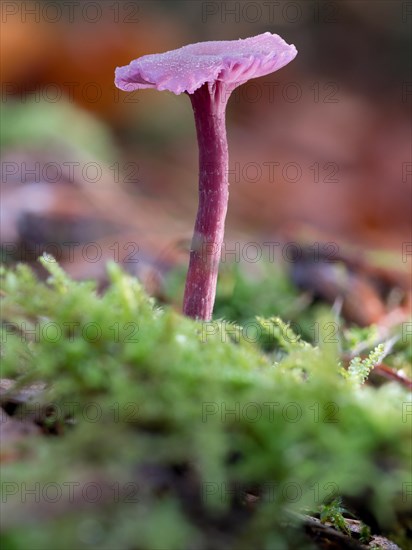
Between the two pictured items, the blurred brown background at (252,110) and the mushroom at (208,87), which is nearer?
the mushroom at (208,87)

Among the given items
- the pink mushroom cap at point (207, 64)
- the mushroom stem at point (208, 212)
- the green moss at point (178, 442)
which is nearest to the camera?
the green moss at point (178, 442)

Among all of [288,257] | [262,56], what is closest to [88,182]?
[288,257]

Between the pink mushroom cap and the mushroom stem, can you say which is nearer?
the pink mushroom cap

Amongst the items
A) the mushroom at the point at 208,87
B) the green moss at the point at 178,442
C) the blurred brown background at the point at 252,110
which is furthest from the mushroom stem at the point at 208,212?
the blurred brown background at the point at 252,110

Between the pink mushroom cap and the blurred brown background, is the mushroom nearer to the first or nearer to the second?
the pink mushroom cap

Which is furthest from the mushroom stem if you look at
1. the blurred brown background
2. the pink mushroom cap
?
the blurred brown background

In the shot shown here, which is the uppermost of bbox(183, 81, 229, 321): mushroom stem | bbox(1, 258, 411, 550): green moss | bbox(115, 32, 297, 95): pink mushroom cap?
bbox(115, 32, 297, 95): pink mushroom cap

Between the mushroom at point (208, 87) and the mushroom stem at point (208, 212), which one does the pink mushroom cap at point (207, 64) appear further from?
the mushroom stem at point (208, 212)
